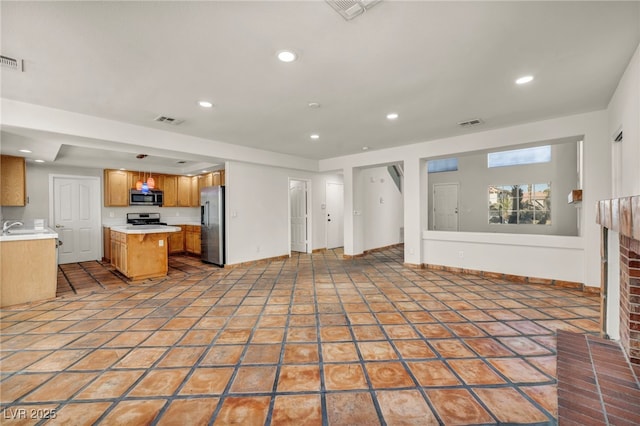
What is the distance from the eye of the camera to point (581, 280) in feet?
12.8

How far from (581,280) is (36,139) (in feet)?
27.5

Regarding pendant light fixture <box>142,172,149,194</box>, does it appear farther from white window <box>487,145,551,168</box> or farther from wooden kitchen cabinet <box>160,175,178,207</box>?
white window <box>487,145,551,168</box>

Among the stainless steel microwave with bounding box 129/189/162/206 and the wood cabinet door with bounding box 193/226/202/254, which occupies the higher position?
the stainless steel microwave with bounding box 129/189/162/206

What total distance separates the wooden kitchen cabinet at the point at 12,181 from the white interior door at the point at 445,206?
10.9 m

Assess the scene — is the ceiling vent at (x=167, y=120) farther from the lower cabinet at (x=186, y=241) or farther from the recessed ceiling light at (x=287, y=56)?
the lower cabinet at (x=186, y=241)

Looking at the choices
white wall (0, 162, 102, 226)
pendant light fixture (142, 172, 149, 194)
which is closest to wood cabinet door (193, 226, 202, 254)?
pendant light fixture (142, 172, 149, 194)

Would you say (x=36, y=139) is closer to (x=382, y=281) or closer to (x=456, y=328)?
(x=382, y=281)

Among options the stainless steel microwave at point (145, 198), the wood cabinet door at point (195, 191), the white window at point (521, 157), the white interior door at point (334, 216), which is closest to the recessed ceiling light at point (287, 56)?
the white interior door at point (334, 216)

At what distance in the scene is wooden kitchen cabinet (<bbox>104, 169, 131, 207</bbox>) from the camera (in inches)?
256

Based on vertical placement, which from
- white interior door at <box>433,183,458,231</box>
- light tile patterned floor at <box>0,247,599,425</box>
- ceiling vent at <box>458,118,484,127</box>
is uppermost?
ceiling vent at <box>458,118,484,127</box>

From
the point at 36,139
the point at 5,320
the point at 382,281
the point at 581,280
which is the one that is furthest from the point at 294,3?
the point at 581,280

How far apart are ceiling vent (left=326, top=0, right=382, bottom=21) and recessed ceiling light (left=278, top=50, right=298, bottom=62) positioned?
1.96 ft

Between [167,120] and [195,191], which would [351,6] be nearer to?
[167,120]

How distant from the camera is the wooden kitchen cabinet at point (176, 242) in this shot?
7.20 m
